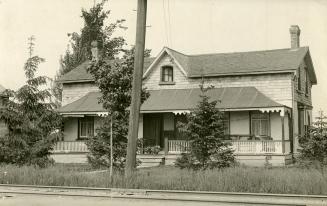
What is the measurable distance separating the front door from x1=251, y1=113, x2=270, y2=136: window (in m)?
5.81

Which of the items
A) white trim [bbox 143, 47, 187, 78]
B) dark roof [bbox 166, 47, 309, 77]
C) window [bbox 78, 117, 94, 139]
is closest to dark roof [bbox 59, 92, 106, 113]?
window [bbox 78, 117, 94, 139]

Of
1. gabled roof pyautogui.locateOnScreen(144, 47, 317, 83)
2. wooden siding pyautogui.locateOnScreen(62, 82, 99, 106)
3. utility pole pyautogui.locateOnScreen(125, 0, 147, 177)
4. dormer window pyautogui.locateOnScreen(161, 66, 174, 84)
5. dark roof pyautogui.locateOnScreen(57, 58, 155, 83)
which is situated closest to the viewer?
utility pole pyautogui.locateOnScreen(125, 0, 147, 177)

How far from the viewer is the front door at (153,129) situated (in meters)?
29.1

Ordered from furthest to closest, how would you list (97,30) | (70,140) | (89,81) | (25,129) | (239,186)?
(97,30) < (89,81) < (70,140) < (25,129) < (239,186)

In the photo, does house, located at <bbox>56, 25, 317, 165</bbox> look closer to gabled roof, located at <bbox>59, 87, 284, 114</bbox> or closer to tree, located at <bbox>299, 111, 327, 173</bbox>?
gabled roof, located at <bbox>59, 87, 284, 114</bbox>

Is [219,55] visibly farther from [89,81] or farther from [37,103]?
[37,103]

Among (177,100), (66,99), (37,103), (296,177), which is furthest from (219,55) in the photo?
(296,177)

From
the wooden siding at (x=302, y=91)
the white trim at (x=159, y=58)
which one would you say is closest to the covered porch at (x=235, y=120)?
the white trim at (x=159, y=58)

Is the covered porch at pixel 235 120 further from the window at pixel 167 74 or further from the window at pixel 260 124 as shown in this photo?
the window at pixel 167 74

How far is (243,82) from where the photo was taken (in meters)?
28.1

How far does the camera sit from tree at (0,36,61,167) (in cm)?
2016

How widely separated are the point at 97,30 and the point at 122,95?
37.5 meters

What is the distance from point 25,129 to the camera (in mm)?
20594

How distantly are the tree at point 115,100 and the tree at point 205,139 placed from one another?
250cm
